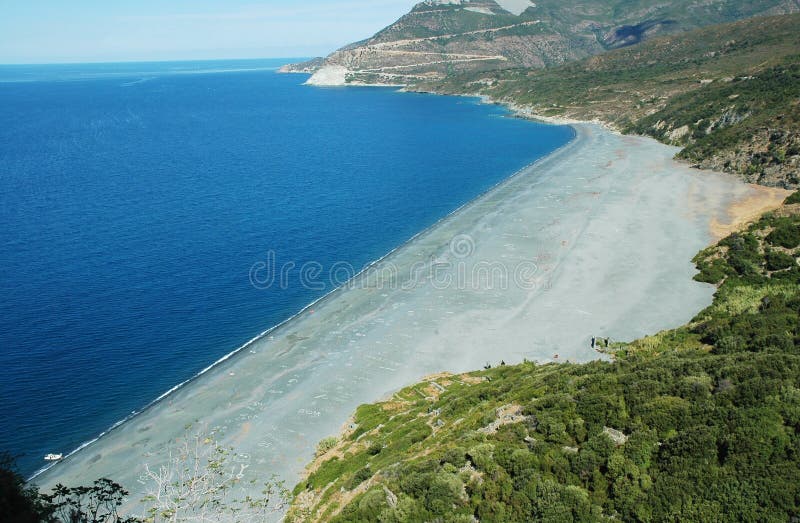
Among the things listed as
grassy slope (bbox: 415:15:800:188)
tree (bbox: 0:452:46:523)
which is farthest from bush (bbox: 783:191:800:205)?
tree (bbox: 0:452:46:523)

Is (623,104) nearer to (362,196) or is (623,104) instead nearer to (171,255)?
(362,196)

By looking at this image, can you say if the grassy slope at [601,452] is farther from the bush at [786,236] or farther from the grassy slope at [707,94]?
the grassy slope at [707,94]

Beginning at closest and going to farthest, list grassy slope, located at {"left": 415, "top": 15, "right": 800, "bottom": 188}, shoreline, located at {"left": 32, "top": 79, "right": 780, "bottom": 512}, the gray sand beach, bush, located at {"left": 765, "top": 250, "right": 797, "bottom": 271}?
shoreline, located at {"left": 32, "top": 79, "right": 780, "bottom": 512} → the gray sand beach → bush, located at {"left": 765, "top": 250, "right": 797, "bottom": 271} → grassy slope, located at {"left": 415, "top": 15, "right": 800, "bottom": 188}

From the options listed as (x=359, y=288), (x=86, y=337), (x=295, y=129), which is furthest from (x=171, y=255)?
(x=295, y=129)

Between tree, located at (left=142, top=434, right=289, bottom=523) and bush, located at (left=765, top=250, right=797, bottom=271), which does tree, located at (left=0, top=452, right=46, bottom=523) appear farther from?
bush, located at (left=765, top=250, right=797, bottom=271)

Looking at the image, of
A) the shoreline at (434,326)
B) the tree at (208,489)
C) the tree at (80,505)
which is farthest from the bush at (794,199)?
the tree at (80,505)

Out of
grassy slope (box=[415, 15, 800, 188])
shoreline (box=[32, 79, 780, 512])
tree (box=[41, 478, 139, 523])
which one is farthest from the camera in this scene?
grassy slope (box=[415, 15, 800, 188])

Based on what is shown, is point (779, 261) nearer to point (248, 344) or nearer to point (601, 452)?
point (601, 452)
